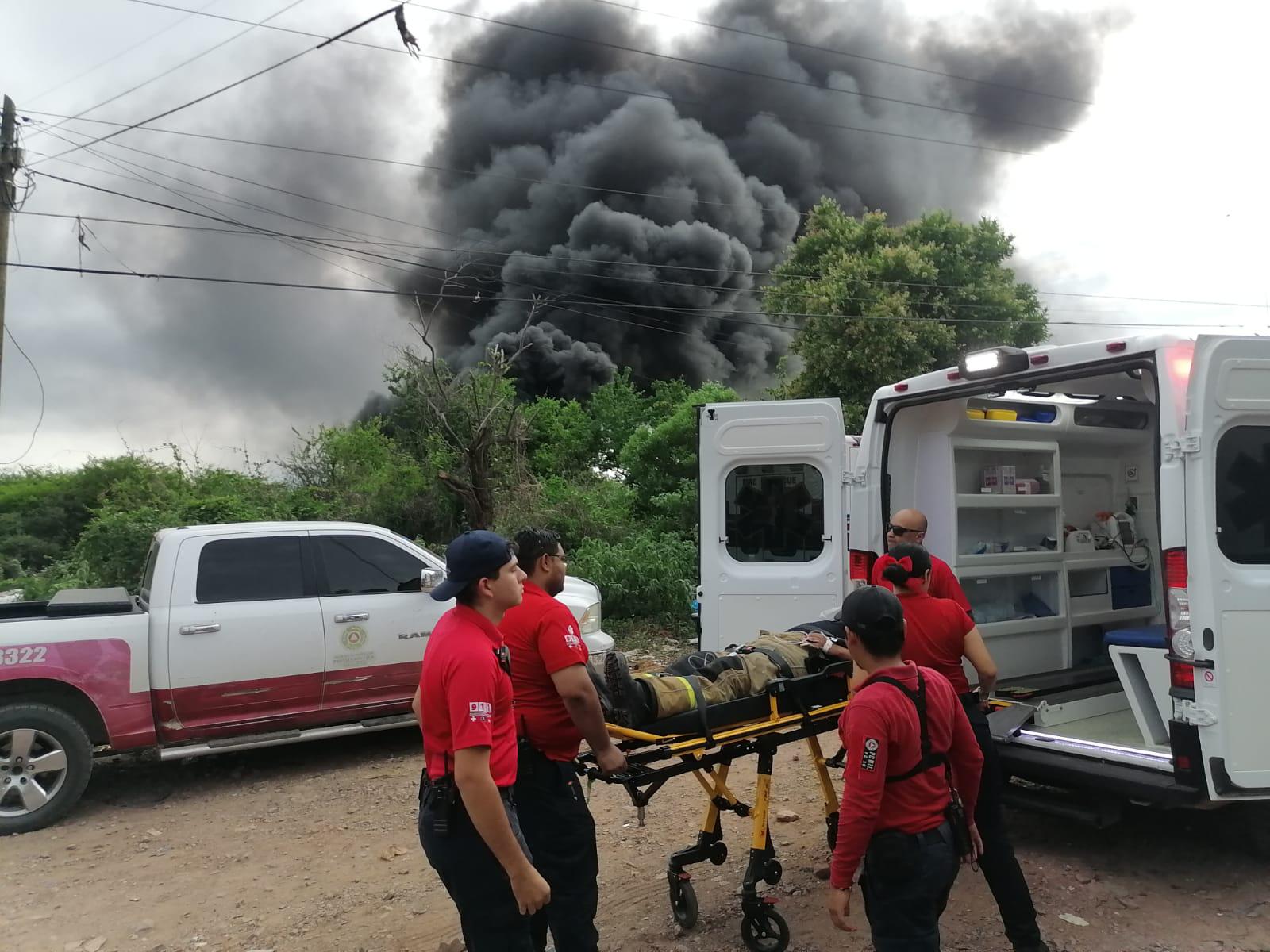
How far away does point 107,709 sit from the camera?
5891 millimetres

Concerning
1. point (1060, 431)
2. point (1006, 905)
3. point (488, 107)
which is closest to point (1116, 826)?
point (1006, 905)

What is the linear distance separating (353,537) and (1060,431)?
544 centimetres

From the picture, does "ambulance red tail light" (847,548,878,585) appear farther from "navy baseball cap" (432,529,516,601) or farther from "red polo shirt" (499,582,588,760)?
"navy baseball cap" (432,529,516,601)

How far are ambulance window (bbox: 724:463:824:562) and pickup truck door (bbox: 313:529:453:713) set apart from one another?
2.23 m

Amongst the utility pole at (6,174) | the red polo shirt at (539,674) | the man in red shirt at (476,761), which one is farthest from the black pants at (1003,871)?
the utility pole at (6,174)

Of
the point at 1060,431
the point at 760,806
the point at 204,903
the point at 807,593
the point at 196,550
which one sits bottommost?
the point at 204,903

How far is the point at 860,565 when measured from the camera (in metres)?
5.87

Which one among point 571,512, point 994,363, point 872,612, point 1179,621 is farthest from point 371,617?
point 571,512

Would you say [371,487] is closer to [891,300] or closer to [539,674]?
[891,300]

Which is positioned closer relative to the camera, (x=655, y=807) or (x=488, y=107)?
(x=655, y=807)

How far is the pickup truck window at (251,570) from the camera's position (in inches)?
253

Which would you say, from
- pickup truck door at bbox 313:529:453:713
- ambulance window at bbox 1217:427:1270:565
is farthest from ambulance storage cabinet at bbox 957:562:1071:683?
pickup truck door at bbox 313:529:453:713

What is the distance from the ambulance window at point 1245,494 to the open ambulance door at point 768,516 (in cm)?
261

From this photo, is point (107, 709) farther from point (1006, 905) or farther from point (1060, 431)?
point (1060, 431)
